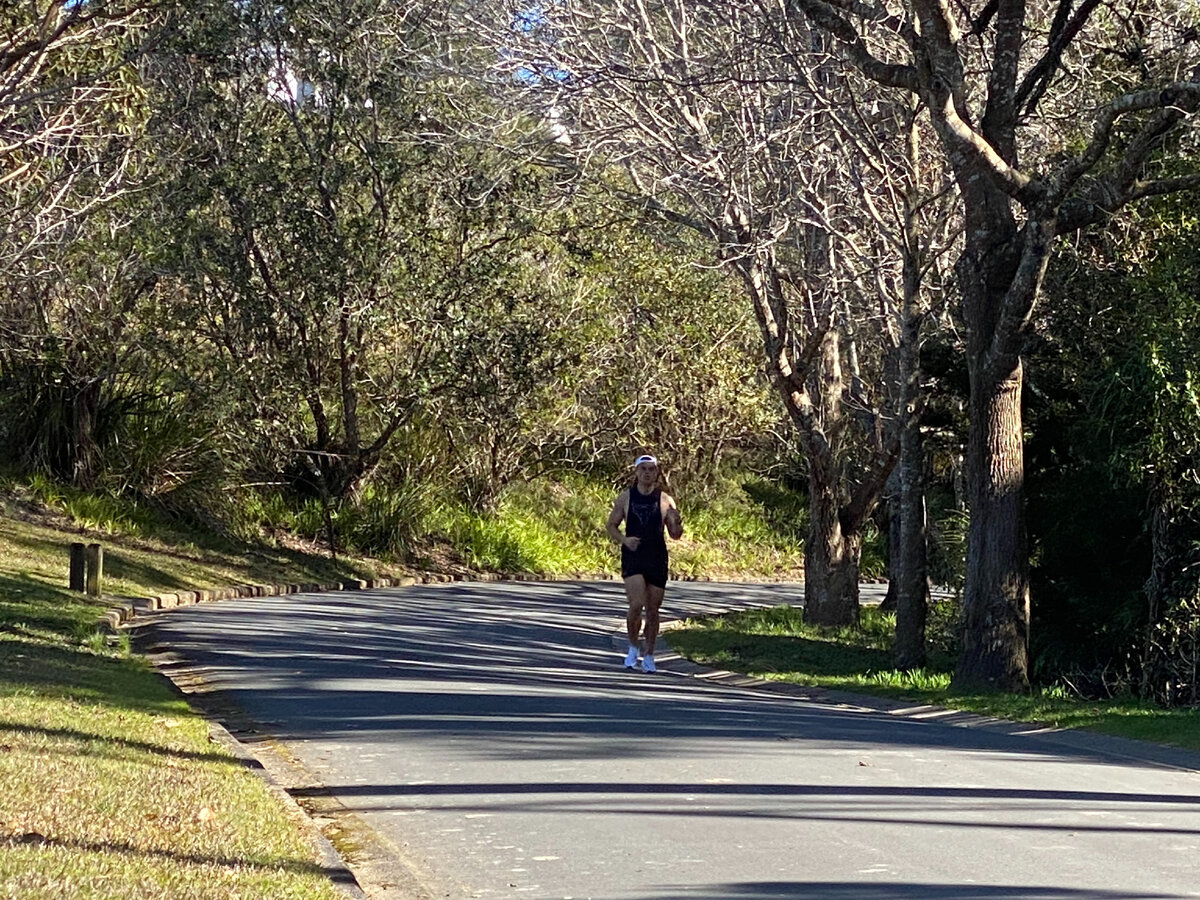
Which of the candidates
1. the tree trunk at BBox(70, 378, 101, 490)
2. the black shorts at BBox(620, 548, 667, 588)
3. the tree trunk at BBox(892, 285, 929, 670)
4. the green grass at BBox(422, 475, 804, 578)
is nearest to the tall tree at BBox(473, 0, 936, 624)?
the tree trunk at BBox(892, 285, 929, 670)

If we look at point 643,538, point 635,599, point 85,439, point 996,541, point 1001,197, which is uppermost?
point 1001,197

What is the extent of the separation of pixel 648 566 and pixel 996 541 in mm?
3160

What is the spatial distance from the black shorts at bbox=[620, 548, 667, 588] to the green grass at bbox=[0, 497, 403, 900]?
4.44m

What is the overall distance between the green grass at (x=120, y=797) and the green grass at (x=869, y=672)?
6083 millimetres

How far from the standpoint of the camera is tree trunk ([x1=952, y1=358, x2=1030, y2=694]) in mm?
15109

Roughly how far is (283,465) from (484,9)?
518 inches

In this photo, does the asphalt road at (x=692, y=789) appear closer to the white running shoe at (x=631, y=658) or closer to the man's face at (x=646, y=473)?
the white running shoe at (x=631, y=658)

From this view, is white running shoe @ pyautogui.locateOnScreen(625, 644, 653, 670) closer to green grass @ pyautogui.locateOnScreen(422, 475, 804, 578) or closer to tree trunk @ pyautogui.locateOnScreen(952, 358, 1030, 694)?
tree trunk @ pyautogui.locateOnScreen(952, 358, 1030, 694)

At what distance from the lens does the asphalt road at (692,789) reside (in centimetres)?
729

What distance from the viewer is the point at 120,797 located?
26.6 feet

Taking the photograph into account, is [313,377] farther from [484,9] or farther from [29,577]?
[484,9]

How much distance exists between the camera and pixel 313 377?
29.8m

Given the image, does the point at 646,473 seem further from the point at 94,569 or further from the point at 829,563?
the point at 94,569

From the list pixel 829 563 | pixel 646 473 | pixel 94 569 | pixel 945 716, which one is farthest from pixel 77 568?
pixel 945 716
